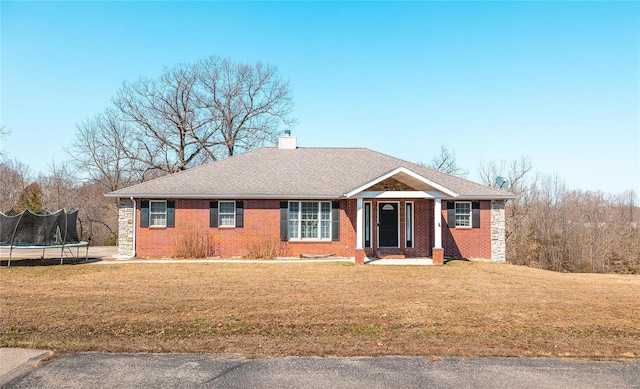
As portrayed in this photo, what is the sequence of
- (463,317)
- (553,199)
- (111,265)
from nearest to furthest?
(463,317)
(111,265)
(553,199)

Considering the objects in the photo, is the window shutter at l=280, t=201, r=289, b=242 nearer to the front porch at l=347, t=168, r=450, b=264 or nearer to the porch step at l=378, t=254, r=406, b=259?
the front porch at l=347, t=168, r=450, b=264

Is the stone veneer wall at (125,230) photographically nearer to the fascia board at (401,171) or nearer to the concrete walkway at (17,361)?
the fascia board at (401,171)

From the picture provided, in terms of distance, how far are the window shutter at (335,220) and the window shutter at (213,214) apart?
15.6 ft

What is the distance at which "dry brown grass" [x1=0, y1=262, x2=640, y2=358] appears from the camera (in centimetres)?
581

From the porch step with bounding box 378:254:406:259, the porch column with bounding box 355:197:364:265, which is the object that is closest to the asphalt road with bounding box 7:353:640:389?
the porch column with bounding box 355:197:364:265

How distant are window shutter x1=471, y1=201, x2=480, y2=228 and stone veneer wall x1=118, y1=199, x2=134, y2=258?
46.3 feet

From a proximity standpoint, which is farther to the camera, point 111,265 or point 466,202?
point 466,202

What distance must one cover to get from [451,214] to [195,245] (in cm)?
1066

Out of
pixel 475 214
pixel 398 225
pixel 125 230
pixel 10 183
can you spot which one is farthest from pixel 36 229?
pixel 10 183

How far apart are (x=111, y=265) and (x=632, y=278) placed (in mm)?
17739

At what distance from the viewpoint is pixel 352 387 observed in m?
4.39

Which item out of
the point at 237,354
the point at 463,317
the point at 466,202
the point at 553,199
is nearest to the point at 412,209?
the point at 466,202

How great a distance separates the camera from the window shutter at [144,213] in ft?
55.6

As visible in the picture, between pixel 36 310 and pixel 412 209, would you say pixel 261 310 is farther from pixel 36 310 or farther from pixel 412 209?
pixel 412 209
